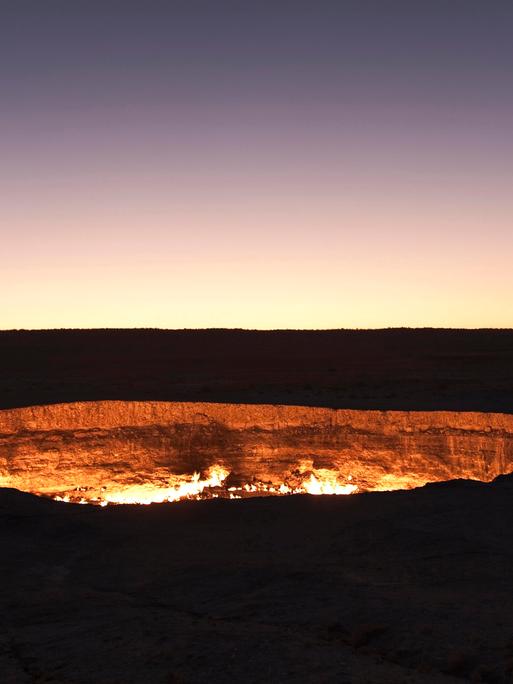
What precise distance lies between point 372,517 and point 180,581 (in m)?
2.38

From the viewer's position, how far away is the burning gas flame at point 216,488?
12.1m

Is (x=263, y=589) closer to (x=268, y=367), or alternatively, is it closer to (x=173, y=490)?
(x=173, y=490)

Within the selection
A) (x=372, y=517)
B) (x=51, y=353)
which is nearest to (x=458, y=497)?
(x=372, y=517)

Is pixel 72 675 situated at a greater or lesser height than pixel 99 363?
lesser

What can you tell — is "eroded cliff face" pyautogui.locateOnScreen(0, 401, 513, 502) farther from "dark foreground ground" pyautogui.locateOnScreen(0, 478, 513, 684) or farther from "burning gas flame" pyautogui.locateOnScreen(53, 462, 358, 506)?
"dark foreground ground" pyautogui.locateOnScreen(0, 478, 513, 684)

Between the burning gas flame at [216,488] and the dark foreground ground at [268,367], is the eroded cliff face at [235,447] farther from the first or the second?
the dark foreground ground at [268,367]

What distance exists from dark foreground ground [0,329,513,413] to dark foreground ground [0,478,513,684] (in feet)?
38.0

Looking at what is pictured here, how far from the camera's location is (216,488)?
12438 millimetres

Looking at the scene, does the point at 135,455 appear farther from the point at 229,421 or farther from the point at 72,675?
the point at 72,675

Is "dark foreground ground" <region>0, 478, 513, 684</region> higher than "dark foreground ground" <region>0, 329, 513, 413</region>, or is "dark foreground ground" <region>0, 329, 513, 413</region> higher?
"dark foreground ground" <region>0, 329, 513, 413</region>

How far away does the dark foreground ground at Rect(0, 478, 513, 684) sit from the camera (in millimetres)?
4785

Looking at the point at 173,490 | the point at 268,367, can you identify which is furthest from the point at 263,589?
the point at 268,367

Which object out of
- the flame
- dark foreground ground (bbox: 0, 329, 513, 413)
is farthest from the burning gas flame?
dark foreground ground (bbox: 0, 329, 513, 413)

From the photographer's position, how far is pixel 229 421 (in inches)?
523
